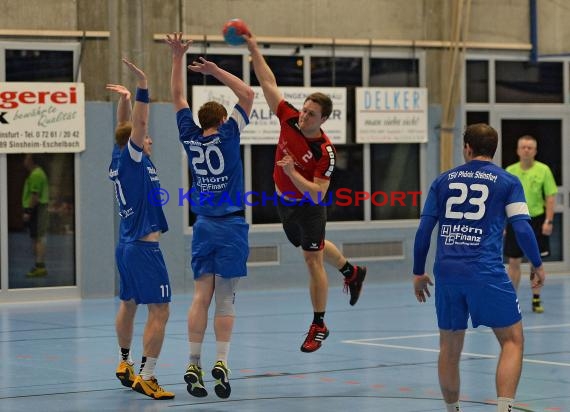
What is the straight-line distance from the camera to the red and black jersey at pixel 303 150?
1052 cm

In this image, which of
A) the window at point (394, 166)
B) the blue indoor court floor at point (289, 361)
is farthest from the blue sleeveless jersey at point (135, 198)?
the window at point (394, 166)

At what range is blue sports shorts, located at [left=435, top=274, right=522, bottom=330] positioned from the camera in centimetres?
743

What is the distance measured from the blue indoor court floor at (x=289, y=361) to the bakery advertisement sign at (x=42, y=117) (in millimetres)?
2528

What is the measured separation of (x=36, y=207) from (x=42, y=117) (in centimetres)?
138

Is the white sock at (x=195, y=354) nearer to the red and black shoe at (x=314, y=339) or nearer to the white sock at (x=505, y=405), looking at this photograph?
the red and black shoe at (x=314, y=339)

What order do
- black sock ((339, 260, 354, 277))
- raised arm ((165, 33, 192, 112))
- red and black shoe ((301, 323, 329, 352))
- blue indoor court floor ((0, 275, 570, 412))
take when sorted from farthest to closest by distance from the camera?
black sock ((339, 260, 354, 277)), red and black shoe ((301, 323, 329, 352)), raised arm ((165, 33, 192, 112)), blue indoor court floor ((0, 275, 570, 412))

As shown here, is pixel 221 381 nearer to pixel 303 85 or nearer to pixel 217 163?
pixel 217 163

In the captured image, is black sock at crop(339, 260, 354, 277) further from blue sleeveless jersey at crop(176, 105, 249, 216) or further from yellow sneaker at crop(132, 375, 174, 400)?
yellow sneaker at crop(132, 375, 174, 400)

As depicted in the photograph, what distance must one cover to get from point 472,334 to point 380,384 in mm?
3723

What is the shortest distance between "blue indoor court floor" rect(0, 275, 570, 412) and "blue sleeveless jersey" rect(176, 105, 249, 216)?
4.94 ft

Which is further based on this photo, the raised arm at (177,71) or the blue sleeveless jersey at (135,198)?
the raised arm at (177,71)

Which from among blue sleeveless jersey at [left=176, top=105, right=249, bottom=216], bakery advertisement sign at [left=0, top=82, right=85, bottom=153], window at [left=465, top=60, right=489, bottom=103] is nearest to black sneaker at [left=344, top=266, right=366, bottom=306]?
blue sleeveless jersey at [left=176, top=105, right=249, bottom=216]

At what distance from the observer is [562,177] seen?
72.8 ft

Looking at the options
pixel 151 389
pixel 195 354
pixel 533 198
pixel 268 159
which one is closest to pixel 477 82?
pixel 268 159
